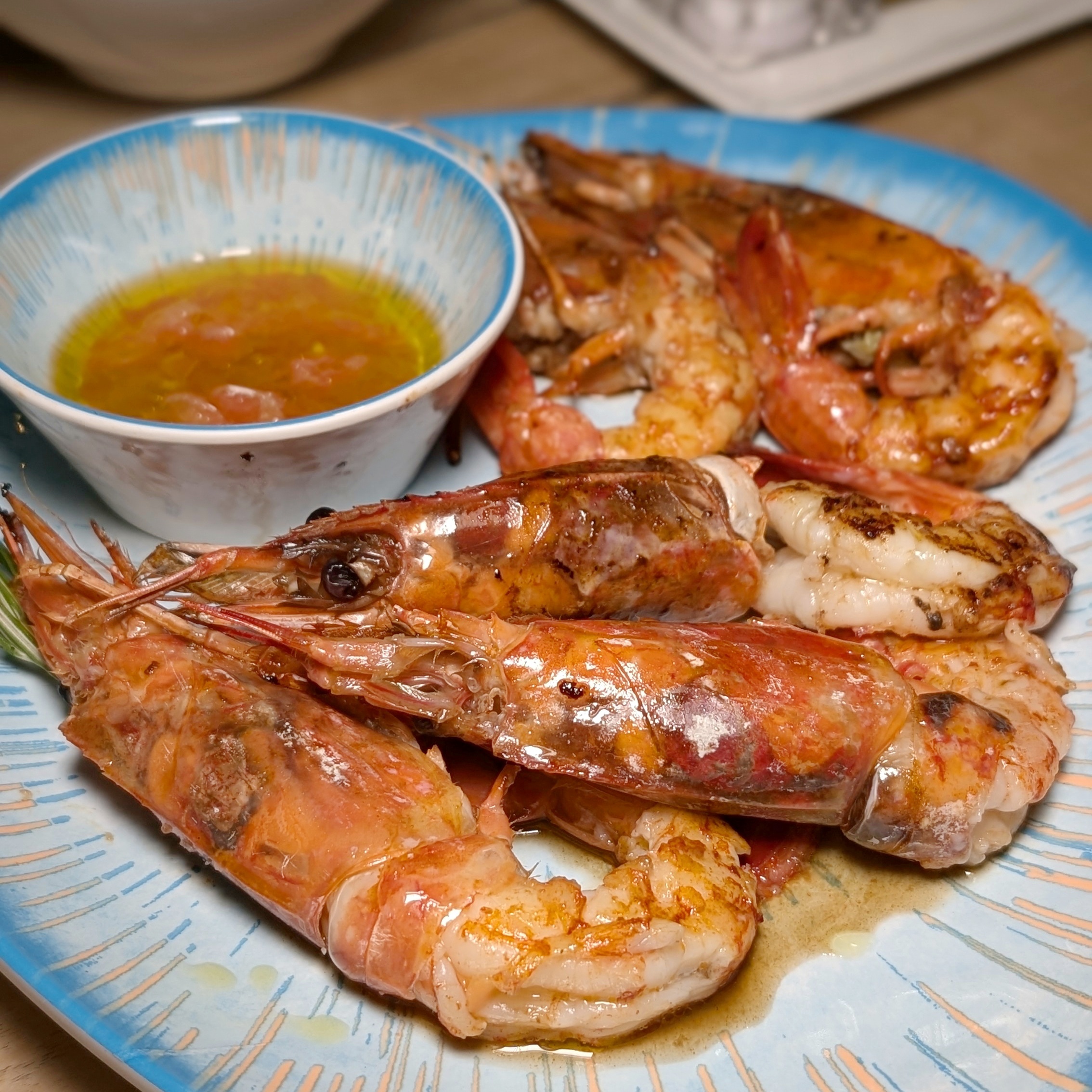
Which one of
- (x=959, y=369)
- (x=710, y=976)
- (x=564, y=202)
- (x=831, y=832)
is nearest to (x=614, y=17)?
(x=564, y=202)

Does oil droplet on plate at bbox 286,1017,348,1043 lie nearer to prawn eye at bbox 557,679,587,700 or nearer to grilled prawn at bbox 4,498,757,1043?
grilled prawn at bbox 4,498,757,1043

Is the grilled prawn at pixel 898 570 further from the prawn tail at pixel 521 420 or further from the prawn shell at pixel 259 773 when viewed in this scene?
the prawn shell at pixel 259 773

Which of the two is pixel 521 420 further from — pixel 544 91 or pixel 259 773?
pixel 544 91

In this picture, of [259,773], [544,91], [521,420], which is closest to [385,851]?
[259,773]

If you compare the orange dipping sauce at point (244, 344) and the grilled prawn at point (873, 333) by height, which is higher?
the grilled prawn at point (873, 333)

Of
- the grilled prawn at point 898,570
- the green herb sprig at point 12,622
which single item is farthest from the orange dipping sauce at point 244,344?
the grilled prawn at point 898,570

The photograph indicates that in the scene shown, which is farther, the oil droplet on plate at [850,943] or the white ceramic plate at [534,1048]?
the oil droplet on plate at [850,943]

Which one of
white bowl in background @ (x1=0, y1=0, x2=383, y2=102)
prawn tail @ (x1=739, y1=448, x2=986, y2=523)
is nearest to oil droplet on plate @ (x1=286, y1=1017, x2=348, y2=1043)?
prawn tail @ (x1=739, y1=448, x2=986, y2=523)
